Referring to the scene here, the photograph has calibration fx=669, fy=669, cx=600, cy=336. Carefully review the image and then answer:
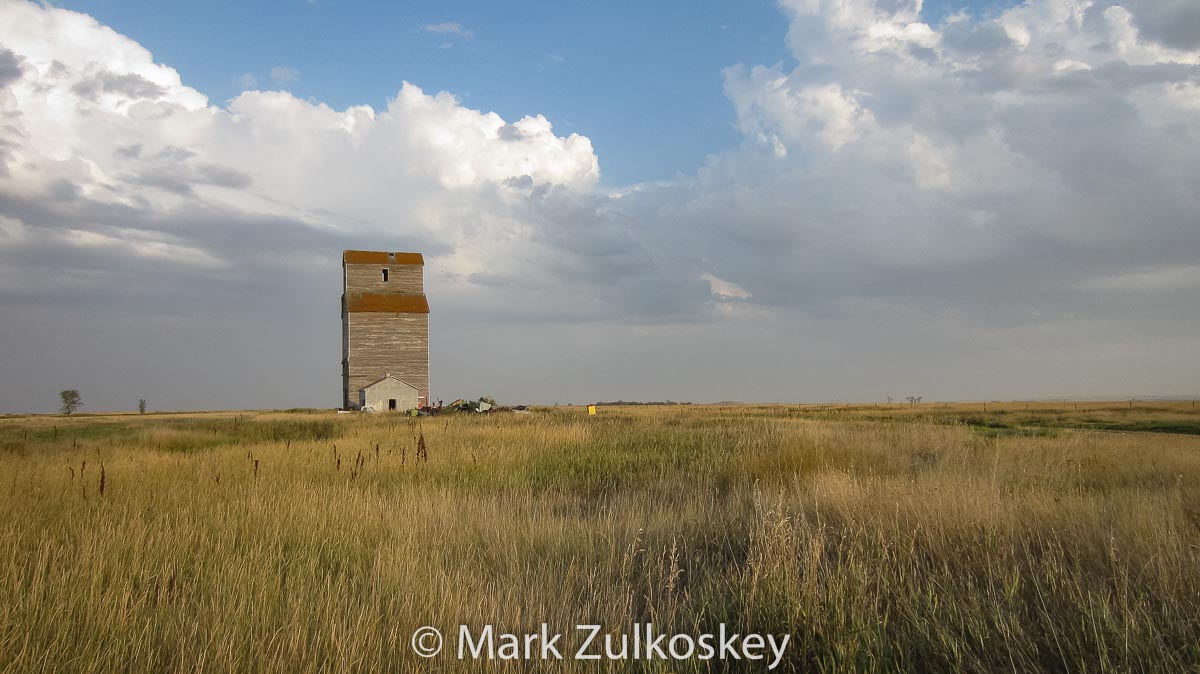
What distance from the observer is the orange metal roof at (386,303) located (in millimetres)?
41312

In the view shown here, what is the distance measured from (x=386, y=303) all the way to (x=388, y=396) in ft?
19.9

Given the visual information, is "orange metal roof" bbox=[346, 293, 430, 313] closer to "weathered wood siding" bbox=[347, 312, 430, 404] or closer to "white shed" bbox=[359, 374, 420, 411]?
"weathered wood siding" bbox=[347, 312, 430, 404]

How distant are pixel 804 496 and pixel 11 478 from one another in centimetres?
1016

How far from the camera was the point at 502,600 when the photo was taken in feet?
14.1

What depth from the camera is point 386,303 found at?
138 feet

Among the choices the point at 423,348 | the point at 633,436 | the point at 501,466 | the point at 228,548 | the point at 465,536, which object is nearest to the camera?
the point at 228,548

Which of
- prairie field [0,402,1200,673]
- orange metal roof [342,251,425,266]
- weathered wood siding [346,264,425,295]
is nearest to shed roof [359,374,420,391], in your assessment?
weathered wood siding [346,264,425,295]

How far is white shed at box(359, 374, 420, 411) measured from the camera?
39625mm

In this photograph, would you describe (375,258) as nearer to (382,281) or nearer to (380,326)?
(382,281)

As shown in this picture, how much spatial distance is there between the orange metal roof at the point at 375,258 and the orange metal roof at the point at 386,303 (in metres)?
2.27

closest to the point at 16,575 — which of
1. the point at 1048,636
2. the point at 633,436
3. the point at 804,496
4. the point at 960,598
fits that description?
the point at 960,598

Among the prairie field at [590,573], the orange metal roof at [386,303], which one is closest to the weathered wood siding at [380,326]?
the orange metal roof at [386,303]

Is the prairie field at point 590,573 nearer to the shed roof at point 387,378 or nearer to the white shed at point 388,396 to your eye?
the white shed at point 388,396

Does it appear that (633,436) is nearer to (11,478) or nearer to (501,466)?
(501,466)
